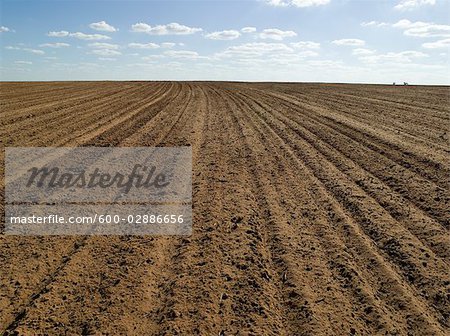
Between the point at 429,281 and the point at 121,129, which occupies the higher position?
the point at 121,129

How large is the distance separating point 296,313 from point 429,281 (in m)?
1.53

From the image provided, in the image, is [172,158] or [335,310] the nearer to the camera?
[335,310]

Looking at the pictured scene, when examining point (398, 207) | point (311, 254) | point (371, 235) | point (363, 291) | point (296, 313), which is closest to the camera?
point (296, 313)

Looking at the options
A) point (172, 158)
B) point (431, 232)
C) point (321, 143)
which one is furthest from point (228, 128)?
point (431, 232)

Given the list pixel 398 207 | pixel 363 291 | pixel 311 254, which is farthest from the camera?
pixel 398 207

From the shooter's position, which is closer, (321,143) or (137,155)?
(137,155)

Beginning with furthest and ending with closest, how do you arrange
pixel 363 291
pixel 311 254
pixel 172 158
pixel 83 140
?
pixel 83 140
pixel 172 158
pixel 311 254
pixel 363 291

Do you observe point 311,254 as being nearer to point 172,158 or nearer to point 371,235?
point 371,235

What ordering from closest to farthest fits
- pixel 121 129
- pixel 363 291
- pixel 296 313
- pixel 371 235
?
1. pixel 296 313
2. pixel 363 291
3. pixel 371 235
4. pixel 121 129

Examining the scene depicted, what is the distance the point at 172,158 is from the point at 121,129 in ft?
12.3

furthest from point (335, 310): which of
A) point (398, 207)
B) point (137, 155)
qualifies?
point (137, 155)

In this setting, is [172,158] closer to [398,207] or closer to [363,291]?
[398,207]

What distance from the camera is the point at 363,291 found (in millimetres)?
3436

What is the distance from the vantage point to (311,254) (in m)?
4.09
